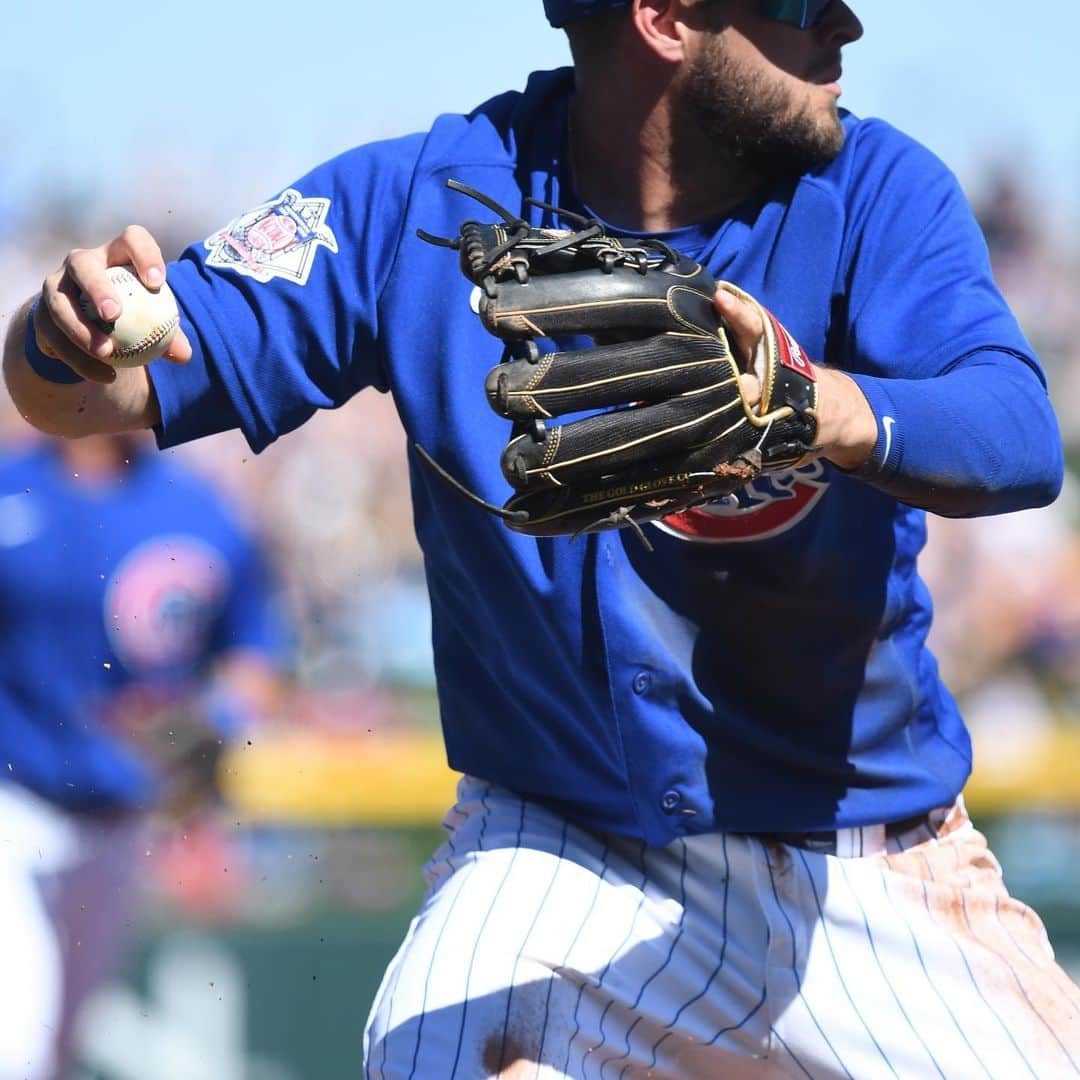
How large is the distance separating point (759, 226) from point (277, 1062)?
380cm

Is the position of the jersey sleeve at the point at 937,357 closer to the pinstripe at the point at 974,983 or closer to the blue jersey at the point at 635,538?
the blue jersey at the point at 635,538

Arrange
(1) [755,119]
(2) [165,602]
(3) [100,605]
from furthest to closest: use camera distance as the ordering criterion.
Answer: (2) [165,602] → (3) [100,605] → (1) [755,119]

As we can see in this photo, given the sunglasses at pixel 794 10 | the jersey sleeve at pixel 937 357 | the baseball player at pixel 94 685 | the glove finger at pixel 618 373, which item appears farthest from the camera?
the baseball player at pixel 94 685

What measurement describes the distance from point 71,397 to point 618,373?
95 cm

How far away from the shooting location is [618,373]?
2166mm

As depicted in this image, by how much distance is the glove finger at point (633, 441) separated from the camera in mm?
2115

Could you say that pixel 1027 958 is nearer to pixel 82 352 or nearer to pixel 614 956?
pixel 614 956

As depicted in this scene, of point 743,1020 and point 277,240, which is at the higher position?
point 277,240

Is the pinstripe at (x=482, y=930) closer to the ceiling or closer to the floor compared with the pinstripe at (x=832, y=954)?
closer to the ceiling

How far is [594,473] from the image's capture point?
84.4 inches

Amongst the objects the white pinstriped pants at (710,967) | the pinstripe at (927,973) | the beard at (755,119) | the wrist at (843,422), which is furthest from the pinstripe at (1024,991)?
the beard at (755,119)

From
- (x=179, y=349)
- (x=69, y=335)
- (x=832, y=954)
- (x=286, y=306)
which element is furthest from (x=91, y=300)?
(x=832, y=954)

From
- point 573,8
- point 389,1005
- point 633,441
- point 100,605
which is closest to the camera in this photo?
point 633,441

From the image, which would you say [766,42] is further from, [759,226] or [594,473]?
[594,473]
